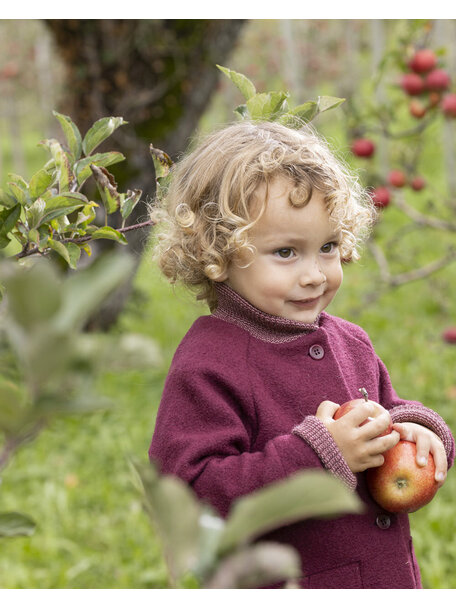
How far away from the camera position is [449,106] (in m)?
3.21

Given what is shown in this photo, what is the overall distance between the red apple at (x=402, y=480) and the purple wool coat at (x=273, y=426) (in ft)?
0.13

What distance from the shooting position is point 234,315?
1.12 metres

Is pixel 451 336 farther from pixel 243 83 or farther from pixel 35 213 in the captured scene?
pixel 35 213

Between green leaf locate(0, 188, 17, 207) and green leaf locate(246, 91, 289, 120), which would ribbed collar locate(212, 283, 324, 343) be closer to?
green leaf locate(246, 91, 289, 120)

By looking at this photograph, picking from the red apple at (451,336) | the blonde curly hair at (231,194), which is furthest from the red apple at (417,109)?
the blonde curly hair at (231,194)

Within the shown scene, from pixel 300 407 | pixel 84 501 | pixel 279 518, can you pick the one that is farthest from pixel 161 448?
pixel 84 501

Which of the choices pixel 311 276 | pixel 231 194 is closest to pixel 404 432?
pixel 311 276

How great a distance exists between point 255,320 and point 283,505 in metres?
0.79

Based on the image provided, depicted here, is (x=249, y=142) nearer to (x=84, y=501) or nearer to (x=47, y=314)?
(x=47, y=314)

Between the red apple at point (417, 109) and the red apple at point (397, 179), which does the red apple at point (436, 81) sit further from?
the red apple at point (397, 179)

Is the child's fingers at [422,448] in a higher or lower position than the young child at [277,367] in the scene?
lower

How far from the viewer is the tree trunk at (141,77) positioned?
364cm

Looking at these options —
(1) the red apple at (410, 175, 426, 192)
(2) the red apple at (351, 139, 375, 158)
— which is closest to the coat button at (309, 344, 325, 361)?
(2) the red apple at (351, 139, 375, 158)
